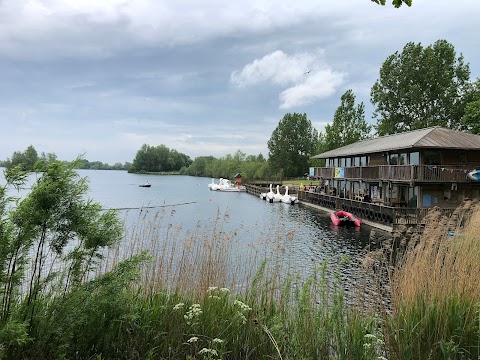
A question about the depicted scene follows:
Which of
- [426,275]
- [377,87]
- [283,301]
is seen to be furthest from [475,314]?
[377,87]

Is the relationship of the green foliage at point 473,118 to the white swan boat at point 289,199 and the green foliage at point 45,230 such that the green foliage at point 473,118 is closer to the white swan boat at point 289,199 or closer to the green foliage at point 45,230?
the white swan boat at point 289,199

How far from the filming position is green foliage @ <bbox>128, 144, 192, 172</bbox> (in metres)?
181

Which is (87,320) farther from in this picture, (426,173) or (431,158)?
(431,158)

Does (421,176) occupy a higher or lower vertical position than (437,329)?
higher

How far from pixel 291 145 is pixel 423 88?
48.0 meters

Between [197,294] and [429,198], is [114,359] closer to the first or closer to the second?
[197,294]

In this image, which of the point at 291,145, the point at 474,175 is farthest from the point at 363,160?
the point at 291,145

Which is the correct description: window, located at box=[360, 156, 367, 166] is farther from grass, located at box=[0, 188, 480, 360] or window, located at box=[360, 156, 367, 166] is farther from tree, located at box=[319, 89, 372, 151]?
grass, located at box=[0, 188, 480, 360]

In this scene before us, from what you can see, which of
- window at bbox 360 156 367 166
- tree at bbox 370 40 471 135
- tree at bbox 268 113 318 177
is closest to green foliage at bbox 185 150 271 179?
tree at bbox 268 113 318 177

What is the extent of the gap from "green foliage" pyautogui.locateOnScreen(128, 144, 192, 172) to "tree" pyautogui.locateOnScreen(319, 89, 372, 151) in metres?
135

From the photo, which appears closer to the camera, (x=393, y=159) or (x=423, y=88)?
(x=393, y=159)

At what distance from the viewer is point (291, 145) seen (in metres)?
94.2

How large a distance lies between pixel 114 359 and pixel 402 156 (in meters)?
30.0

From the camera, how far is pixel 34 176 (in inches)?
145
